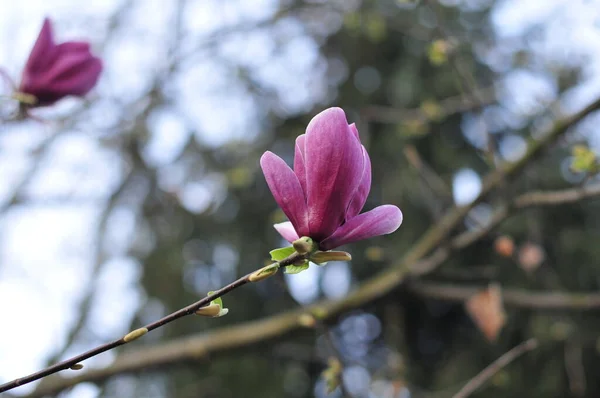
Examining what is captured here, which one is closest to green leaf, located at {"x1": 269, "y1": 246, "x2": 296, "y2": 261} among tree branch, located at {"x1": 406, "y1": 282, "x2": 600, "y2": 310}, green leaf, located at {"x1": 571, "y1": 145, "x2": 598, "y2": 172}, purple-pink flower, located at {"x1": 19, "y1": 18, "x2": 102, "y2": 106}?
purple-pink flower, located at {"x1": 19, "y1": 18, "x2": 102, "y2": 106}

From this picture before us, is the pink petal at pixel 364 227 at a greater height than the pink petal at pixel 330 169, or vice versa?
the pink petal at pixel 330 169

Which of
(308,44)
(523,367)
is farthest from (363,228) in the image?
(308,44)

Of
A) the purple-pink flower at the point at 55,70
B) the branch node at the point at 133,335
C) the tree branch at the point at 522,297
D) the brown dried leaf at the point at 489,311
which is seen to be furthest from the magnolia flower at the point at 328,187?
the tree branch at the point at 522,297

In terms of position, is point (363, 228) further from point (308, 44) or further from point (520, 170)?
point (308, 44)

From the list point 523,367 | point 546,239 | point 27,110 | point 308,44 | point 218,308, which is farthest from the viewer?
point 308,44

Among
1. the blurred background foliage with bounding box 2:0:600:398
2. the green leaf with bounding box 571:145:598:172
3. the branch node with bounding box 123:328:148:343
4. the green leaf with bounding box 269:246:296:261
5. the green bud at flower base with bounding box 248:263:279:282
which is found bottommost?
the blurred background foliage with bounding box 2:0:600:398

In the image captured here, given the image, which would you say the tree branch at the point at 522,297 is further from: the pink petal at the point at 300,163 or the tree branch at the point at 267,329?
the pink petal at the point at 300,163

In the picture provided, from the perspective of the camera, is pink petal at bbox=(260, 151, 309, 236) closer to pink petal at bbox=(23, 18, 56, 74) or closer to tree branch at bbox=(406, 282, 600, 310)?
pink petal at bbox=(23, 18, 56, 74)
